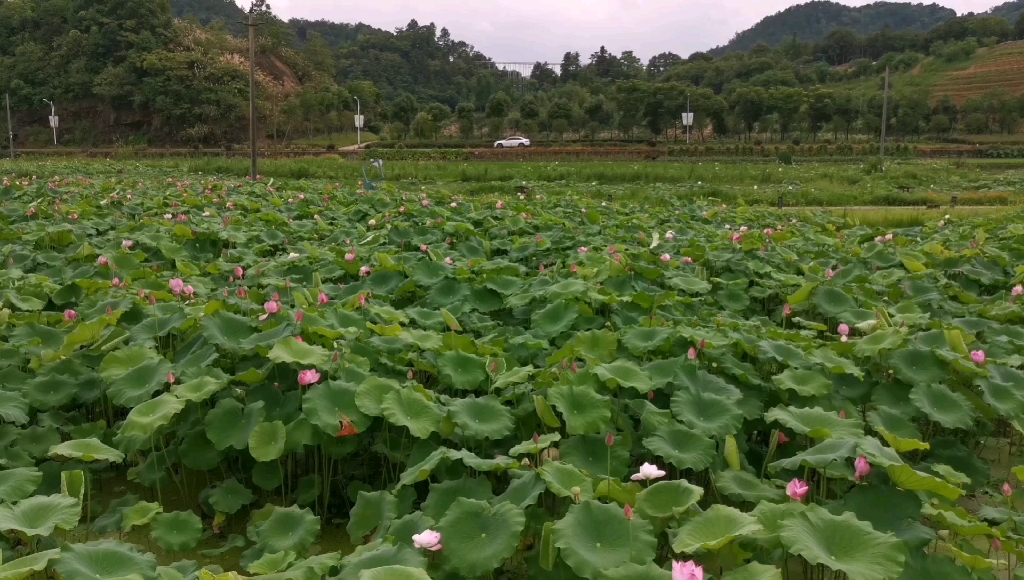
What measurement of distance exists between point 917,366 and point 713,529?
5.89 ft

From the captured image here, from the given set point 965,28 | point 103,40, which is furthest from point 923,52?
point 103,40

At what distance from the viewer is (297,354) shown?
9.27 feet

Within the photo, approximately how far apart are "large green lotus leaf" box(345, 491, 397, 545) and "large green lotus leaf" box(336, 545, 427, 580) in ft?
1.23

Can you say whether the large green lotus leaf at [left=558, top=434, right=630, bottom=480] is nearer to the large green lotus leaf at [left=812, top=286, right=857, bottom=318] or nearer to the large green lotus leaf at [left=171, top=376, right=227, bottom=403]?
the large green lotus leaf at [left=171, top=376, right=227, bottom=403]

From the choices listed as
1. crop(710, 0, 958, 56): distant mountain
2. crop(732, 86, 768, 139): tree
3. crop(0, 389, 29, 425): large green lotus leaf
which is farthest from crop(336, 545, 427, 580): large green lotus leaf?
crop(710, 0, 958, 56): distant mountain

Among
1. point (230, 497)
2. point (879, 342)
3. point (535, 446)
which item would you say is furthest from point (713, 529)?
point (879, 342)

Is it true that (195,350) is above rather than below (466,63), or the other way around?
below

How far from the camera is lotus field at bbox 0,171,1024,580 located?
1.98 meters

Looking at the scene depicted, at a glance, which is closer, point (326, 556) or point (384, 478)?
point (326, 556)

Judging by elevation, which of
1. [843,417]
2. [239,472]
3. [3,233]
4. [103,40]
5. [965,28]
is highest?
[965,28]

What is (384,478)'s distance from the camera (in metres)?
2.84

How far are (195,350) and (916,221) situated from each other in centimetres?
1144

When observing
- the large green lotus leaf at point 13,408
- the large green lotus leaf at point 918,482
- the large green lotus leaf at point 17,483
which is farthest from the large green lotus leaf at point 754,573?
the large green lotus leaf at point 13,408

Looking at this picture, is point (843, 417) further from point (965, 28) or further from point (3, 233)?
point (965, 28)
